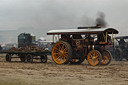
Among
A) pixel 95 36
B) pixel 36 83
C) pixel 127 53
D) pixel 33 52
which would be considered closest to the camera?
pixel 36 83

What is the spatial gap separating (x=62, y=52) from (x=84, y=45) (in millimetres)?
1417

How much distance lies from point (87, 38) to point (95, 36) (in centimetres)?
50

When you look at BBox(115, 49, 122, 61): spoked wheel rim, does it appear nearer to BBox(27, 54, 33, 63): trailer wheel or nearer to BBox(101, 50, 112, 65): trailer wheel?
BBox(101, 50, 112, 65): trailer wheel

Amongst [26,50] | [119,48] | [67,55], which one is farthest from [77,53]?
[119,48]

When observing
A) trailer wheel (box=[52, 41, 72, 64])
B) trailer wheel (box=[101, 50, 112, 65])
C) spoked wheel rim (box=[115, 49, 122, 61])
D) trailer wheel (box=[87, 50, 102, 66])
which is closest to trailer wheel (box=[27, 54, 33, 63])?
trailer wheel (box=[52, 41, 72, 64])

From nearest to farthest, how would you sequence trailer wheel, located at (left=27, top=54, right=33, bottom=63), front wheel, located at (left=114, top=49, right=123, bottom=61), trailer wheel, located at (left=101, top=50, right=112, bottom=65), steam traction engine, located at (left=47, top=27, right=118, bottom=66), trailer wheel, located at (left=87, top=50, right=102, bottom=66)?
trailer wheel, located at (left=87, top=50, right=102, bottom=66)
steam traction engine, located at (left=47, top=27, right=118, bottom=66)
trailer wheel, located at (left=101, top=50, right=112, bottom=65)
trailer wheel, located at (left=27, top=54, right=33, bottom=63)
front wheel, located at (left=114, top=49, right=123, bottom=61)

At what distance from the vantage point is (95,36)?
16.3 m

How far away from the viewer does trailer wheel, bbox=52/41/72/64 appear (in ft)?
53.4

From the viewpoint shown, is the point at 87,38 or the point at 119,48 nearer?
the point at 87,38

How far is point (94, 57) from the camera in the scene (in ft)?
50.7

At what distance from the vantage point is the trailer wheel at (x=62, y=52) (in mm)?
16281

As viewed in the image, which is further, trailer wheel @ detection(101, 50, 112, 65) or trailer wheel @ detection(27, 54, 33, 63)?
trailer wheel @ detection(27, 54, 33, 63)

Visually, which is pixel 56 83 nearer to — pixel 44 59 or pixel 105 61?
pixel 105 61

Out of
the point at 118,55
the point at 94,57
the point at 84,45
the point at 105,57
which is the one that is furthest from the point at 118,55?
the point at 94,57
